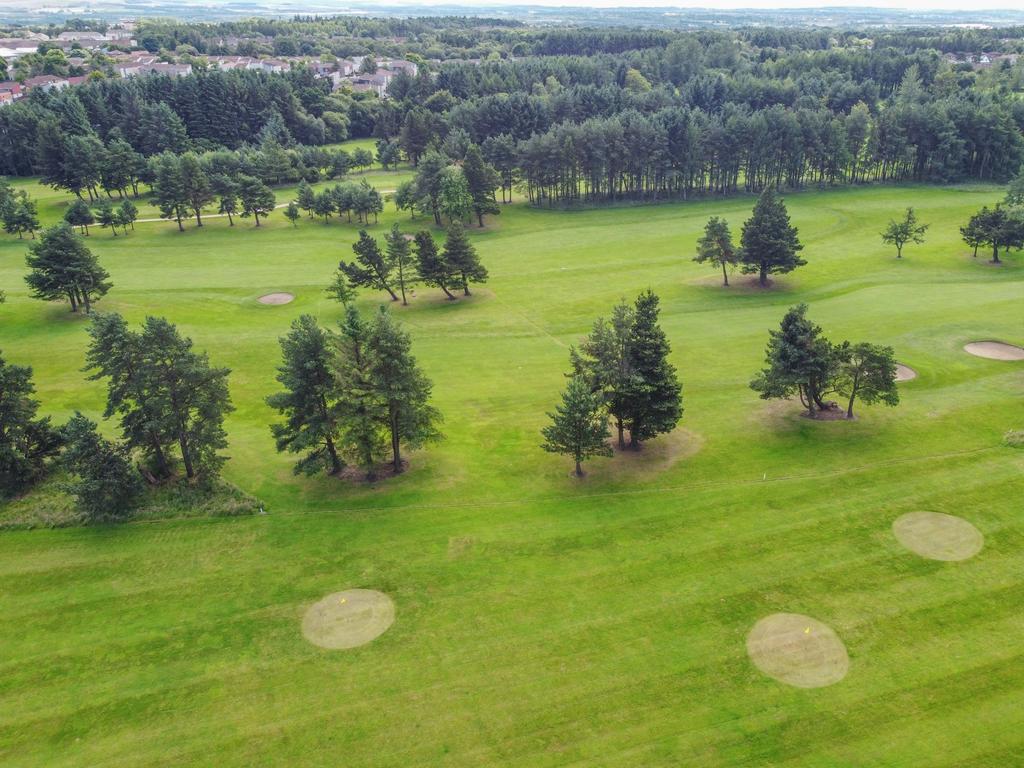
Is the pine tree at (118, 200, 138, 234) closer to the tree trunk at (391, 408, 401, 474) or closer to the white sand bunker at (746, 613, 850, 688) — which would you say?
the tree trunk at (391, 408, 401, 474)

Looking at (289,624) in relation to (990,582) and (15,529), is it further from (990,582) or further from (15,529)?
(990,582)

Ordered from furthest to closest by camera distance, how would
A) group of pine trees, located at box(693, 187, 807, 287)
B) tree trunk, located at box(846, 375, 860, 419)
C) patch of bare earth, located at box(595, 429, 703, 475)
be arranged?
group of pine trees, located at box(693, 187, 807, 287), tree trunk, located at box(846, 375, 860, 419), patch of bare earth, located at box(595, 429, 703, 475)

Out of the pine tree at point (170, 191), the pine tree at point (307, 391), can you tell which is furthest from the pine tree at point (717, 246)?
Answer: the pine tree at point (170, 191)

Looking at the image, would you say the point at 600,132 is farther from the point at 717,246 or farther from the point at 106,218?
the point at 106,218

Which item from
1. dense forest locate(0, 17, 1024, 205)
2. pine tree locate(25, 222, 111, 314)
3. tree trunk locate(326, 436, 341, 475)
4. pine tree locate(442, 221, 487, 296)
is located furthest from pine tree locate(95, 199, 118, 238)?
tree trunk locate(326, 436, 341, 475)

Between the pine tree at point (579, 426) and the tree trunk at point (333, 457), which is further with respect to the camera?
the tree trunk at point (333, 457)

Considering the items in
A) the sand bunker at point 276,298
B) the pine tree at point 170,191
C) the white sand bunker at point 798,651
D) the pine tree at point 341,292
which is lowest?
the white sand bunker at point 798,651

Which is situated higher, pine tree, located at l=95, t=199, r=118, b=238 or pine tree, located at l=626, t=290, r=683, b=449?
pine tree, located at l=95, t=199, r=118, b=238

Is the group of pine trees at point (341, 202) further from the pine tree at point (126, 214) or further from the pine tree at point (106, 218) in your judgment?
the pine tree at point (106, 218)
